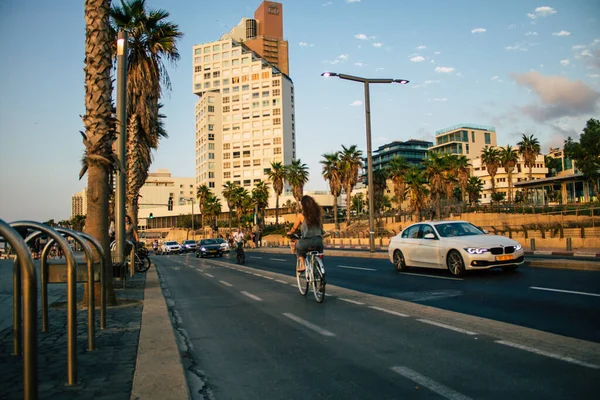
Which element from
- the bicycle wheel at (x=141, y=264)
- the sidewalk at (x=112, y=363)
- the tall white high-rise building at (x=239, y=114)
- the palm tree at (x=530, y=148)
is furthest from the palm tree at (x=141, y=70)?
the tall white high-rise building at (x=239, y=114)

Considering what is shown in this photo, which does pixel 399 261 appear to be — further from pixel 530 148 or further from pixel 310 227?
pixel 530 148

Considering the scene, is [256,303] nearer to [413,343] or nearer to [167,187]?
[413,343]

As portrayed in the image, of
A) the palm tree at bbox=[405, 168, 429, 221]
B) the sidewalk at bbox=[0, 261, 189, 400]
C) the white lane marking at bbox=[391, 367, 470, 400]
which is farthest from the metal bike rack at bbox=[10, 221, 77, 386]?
the palm tree at bbox=[405, 168, 429, 221]

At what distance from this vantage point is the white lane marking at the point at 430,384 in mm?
4060

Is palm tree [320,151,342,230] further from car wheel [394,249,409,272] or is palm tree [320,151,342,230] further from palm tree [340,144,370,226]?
car wheel [394,249,409,272]

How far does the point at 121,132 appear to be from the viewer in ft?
38.3

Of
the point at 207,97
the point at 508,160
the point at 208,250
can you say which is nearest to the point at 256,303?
the point at 208,250

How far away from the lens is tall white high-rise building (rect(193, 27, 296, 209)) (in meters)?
135

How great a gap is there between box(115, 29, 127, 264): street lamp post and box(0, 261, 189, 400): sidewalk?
4.16m

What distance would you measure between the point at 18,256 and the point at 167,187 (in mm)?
164449

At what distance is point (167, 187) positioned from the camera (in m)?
162

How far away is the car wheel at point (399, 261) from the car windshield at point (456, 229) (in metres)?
1.76

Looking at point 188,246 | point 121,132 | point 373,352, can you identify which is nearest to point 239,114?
point 188,246

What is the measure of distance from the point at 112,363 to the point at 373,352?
274 cm
